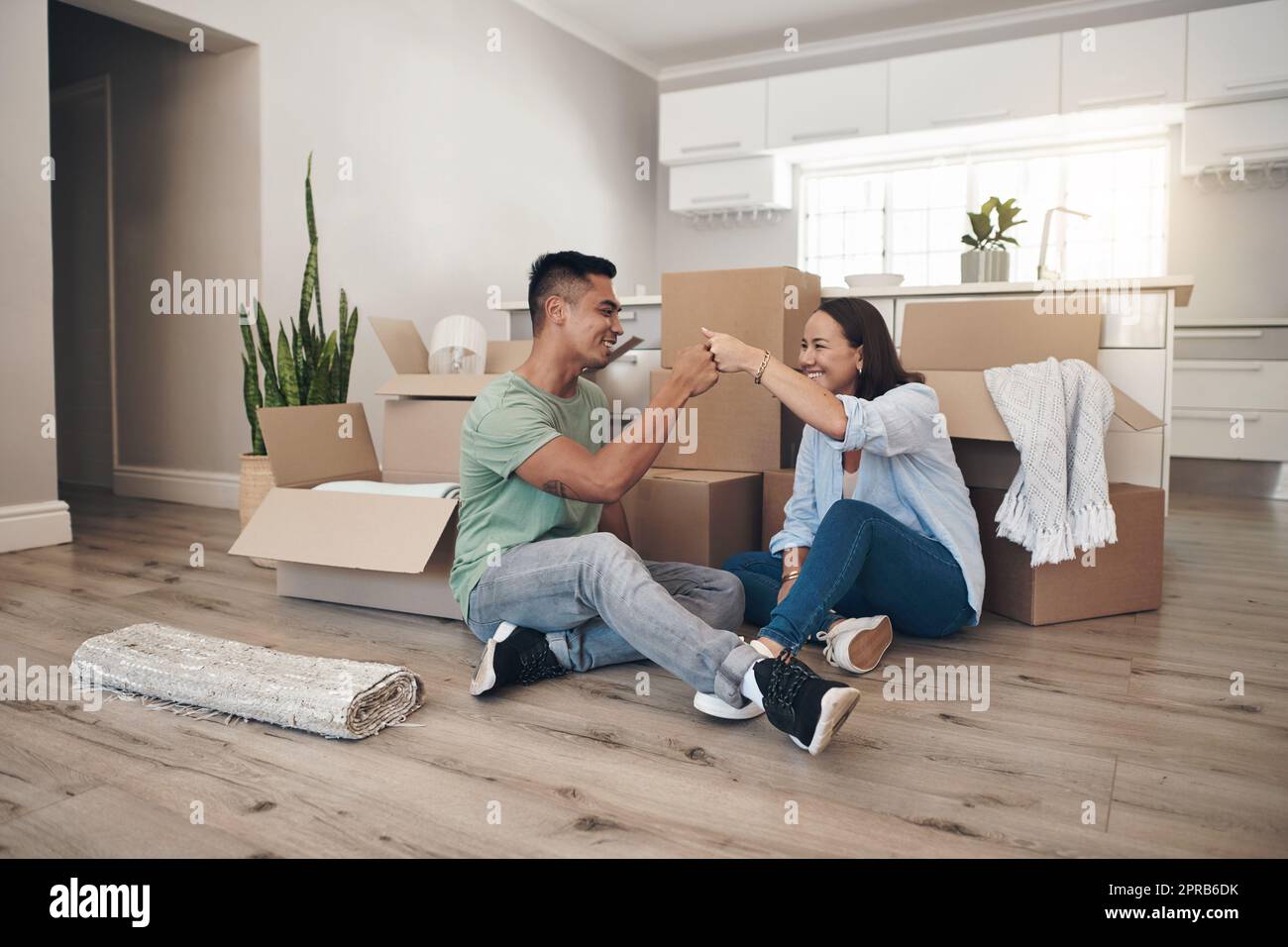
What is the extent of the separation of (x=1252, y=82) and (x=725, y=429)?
3.46m

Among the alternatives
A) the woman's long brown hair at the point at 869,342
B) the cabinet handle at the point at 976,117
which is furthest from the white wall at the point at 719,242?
the woman's long brown hair at the point at 869,342

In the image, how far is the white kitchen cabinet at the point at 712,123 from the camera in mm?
5426

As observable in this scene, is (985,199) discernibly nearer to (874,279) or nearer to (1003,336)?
(874,279)

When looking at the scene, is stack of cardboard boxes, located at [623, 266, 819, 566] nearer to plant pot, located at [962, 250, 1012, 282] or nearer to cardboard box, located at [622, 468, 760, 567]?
cardboard box, located at [622, 468, 760, 567]

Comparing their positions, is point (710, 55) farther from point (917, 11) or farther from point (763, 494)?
point (763, 494)

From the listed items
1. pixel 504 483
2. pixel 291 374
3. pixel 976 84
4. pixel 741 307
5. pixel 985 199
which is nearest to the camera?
pixel 504 483

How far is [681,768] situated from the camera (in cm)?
134

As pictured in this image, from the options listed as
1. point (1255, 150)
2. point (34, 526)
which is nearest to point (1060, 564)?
point (34, 526)

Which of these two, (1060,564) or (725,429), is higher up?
(725,429)

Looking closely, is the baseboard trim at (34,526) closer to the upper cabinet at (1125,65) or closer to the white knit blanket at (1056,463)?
the white knit blanket at (1056,463)

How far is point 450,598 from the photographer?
2131 mm
